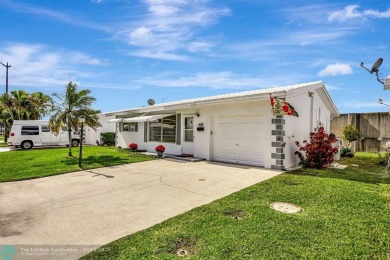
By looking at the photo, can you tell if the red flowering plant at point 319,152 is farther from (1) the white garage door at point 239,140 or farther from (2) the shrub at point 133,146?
(2) the shrub at point 133,146

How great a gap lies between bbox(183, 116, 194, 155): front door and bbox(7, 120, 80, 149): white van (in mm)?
12138

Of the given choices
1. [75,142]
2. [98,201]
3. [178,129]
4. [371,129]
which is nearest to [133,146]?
[178,129]

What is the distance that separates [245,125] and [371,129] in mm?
11605

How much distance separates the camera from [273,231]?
14.6 ft

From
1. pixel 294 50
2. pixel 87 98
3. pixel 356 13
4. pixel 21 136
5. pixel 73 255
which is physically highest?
pixel 356 13

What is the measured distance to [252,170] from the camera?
34.5 feet

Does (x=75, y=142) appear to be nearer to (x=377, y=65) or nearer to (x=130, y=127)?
(x=130, y=127)

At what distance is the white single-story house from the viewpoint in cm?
1083

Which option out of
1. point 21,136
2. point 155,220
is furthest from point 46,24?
point 21,136

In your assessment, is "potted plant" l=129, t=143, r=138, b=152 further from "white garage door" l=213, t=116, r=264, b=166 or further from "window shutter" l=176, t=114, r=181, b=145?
"white garage door" l=213, t=116, r=264, b=166

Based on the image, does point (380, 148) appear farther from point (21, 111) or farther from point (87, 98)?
point (21, 111)

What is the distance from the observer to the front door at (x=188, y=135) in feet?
49.8

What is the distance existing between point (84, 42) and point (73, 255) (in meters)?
11.2

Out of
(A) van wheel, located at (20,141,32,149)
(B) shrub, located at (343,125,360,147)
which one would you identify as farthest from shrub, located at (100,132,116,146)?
(B) shrub, located at (343,125,360,147)
